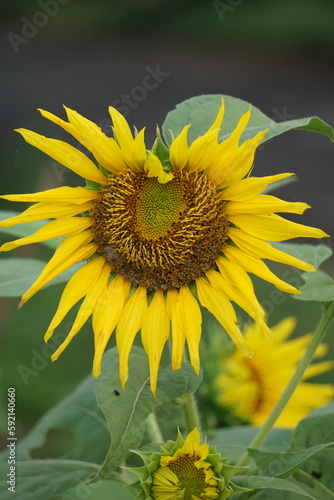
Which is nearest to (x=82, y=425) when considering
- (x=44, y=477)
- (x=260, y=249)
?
(x=44, y=477)

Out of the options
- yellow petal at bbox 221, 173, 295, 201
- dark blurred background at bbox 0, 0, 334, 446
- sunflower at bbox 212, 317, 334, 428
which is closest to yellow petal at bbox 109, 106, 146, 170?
yellow petal at bbox 221, 173, 295, 201

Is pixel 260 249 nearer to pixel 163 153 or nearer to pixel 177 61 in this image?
pixel 163 153

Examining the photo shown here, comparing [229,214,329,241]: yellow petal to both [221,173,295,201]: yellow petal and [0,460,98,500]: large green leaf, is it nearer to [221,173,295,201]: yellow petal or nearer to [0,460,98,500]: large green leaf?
[221,173,295,201]: yellow petal

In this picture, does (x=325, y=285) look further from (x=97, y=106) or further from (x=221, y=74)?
(x=221, y=74)

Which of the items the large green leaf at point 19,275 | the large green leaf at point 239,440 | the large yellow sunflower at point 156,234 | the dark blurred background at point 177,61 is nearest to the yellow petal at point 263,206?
the large yellow sunflower at point 156,234

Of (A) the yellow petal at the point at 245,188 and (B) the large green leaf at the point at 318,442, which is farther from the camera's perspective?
(B) the large green leaf at the point at 318,442

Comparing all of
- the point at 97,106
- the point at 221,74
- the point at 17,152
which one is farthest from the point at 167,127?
the point at 221,74

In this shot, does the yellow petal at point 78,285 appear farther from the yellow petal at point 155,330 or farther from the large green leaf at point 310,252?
the large green leaf at point 310,252
